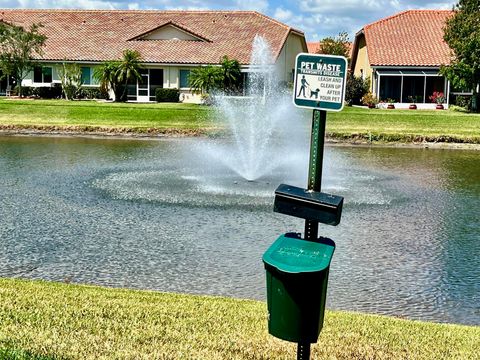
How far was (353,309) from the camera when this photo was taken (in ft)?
28.7

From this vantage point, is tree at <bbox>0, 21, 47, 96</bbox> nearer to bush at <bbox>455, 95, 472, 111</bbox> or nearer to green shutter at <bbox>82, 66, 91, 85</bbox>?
green shutter at <bbox>82, 66, 91, 85</bbox>

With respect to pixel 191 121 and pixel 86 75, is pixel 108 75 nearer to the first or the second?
pixel 86 75

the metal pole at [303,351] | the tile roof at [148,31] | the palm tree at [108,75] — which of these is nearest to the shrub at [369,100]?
the tile roof at [148,31]

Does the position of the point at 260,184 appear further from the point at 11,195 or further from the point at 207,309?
the point at 207,309

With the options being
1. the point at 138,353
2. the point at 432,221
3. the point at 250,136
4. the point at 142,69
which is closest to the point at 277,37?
the point at 142,69

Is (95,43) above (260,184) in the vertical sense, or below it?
above

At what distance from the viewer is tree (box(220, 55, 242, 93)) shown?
140ft

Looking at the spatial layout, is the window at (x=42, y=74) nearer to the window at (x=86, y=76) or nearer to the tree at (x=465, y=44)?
the window at (x=86, y=76)

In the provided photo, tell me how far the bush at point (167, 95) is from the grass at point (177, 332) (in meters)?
38.0

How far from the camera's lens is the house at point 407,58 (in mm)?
44469

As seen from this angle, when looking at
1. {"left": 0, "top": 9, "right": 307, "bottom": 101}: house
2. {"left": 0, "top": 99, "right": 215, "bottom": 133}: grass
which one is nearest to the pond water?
{"left": 0, "top": 99, "right": 215, "bottom": 133}: grass

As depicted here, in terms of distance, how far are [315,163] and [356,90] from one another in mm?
42171

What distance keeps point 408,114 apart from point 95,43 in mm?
23019

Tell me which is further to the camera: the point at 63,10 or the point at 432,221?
the point at 63,10
